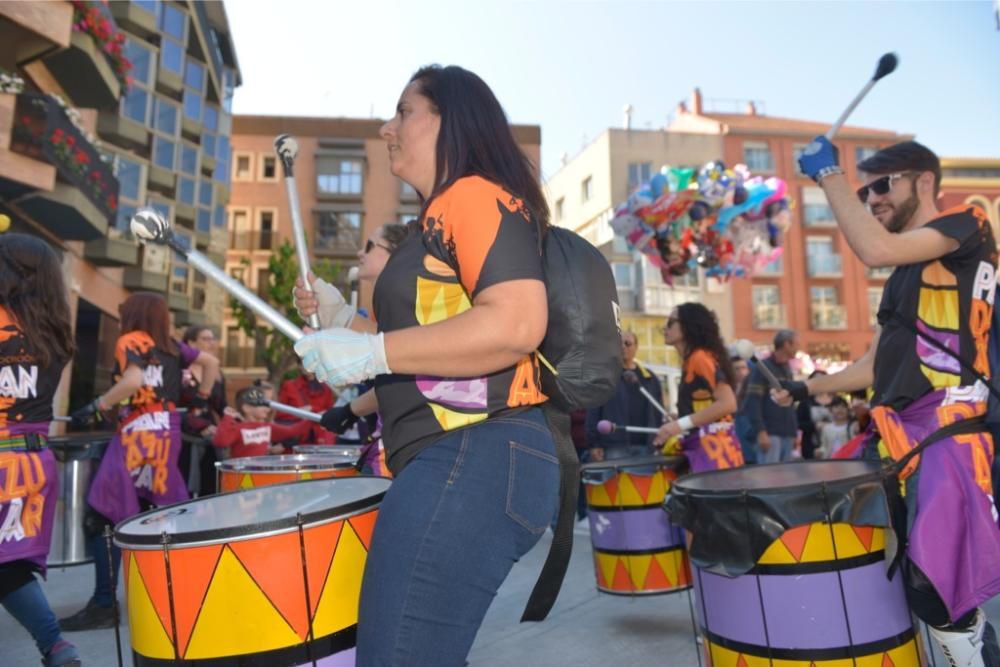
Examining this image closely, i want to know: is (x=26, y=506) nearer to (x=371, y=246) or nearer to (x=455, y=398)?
(x=371, y=246)

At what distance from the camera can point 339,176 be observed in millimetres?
36125

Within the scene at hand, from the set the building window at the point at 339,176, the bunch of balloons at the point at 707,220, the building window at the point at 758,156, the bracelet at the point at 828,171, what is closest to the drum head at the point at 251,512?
the bracelet at the point at 828,171

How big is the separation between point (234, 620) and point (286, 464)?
2.20 m

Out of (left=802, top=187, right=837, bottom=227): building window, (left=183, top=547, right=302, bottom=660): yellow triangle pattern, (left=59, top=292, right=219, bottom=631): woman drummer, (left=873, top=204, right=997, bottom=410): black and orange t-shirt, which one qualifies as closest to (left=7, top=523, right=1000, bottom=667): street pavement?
(left=59, top=292, right=219, bottom=631): woman drummer

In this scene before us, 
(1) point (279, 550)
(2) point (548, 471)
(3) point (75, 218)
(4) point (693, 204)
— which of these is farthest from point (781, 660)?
(3) point (75, 218)

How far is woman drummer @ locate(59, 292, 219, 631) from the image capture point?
414cm

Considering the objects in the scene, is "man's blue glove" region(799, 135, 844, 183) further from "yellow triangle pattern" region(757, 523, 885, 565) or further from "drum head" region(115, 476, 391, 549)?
"drum head" region(115, 476, 391, 549)

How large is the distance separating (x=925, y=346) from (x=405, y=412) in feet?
5.98

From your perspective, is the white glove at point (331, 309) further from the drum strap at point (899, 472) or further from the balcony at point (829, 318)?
the balcony at point (829, 318)

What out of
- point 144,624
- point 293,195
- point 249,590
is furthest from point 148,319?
point 249,590

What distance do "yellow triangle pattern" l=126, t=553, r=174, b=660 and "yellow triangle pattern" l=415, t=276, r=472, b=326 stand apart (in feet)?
3.11

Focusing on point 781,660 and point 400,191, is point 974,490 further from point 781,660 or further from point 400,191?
point 400,191

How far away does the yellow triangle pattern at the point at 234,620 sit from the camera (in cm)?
164

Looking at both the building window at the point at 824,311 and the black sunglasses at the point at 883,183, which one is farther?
the building window at the point at 824,311
